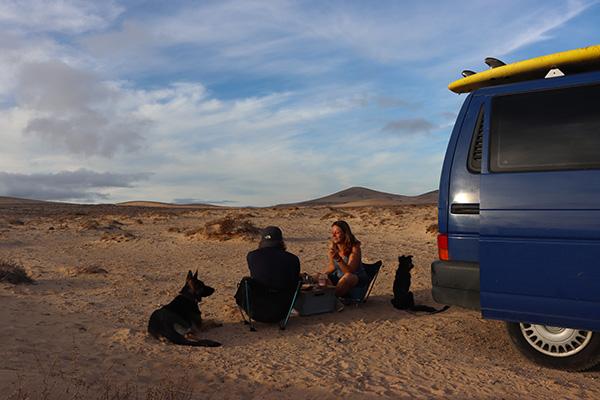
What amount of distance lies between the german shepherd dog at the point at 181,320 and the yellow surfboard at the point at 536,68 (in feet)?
13.2

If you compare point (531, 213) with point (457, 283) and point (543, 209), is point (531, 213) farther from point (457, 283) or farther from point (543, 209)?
point (457, 283)

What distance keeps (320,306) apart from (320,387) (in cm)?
276

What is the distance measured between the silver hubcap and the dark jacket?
2.85 meters

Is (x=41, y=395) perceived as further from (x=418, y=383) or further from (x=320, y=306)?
(x=320, y=306)

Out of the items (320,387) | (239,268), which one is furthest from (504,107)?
(239,268)

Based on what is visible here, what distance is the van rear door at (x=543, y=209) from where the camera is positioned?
4.39 m

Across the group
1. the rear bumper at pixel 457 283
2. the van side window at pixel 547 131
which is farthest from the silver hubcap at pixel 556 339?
the van side window at pixel 547 131

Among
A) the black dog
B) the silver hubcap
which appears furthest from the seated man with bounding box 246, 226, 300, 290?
the silver hubcap

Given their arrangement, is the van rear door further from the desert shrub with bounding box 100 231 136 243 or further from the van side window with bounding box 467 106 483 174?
the desert shrub with bounding box 100 231 136 243

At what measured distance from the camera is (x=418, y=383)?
4898 millimetres

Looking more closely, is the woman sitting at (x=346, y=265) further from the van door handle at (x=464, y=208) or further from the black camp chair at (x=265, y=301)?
the van door handle at (x=464, y=208)

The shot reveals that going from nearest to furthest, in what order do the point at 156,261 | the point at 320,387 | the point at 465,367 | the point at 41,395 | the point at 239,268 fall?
the point at 41,395, the point at 320,387, the point at 465,367, the point at 239,268, the point at 156,261

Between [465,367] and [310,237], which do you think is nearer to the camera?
[465,367]

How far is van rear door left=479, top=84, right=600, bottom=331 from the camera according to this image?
14.4 feet
